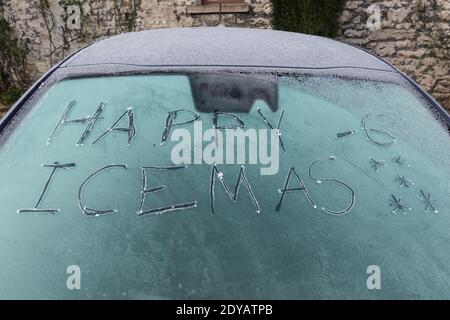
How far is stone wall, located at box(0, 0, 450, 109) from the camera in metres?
9.01

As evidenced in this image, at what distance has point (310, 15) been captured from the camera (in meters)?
8.70

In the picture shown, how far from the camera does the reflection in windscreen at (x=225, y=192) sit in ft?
5.12

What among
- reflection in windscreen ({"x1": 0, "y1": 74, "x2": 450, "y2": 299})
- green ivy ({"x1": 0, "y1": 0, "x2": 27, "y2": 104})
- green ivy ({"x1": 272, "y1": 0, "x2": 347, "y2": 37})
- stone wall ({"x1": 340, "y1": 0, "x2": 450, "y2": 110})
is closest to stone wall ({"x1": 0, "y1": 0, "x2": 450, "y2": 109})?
stone wall ({"x1": 340, "y1": 0, "x2": 450, "y2": 110})

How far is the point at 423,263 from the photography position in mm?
1646

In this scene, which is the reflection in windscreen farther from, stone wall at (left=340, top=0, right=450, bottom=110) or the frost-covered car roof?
stone wall at (left=340, top=0, right=450, bottom=110)

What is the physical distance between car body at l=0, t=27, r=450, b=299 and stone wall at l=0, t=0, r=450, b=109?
697 centimetres

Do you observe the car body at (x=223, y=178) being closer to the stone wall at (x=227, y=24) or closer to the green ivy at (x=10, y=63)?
the stone wall at (x=227, y=24)

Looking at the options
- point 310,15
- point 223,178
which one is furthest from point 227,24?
point 223,178

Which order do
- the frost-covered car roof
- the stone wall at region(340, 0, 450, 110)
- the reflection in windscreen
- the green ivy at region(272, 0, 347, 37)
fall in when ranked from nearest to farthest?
the reflection in windscreen
the frost-covered car roof
the green ivy at region(272, 0, 347, 37)
the stone wall at region(340, 0, 450, 110)

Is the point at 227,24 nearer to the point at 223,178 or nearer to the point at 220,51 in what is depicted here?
the point at 220,51

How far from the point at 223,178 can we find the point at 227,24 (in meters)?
8.01

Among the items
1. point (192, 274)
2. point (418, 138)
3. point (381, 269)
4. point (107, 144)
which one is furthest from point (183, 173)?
point (418, 138)

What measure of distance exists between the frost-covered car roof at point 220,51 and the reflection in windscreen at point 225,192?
11cm

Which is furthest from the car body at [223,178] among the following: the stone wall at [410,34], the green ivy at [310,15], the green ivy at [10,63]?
the green ivy at [10,63]
